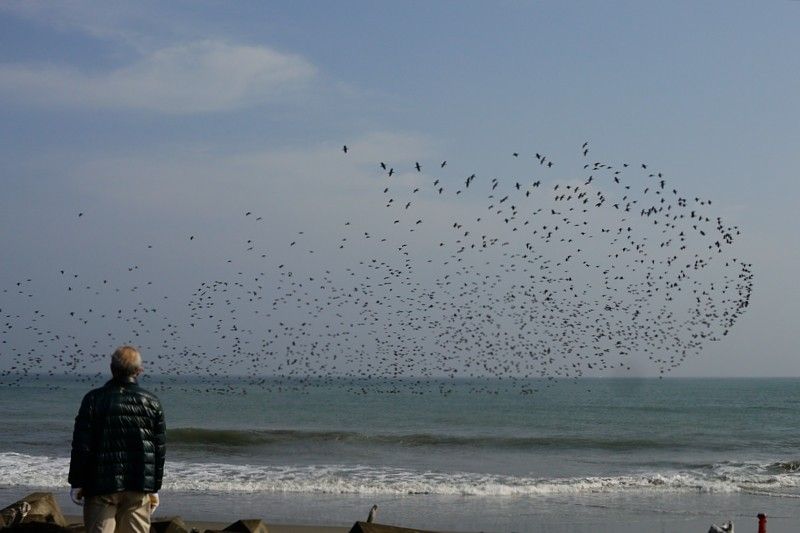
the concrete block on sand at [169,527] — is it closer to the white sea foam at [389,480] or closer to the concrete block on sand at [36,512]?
the concrete block on sand at [36,512]

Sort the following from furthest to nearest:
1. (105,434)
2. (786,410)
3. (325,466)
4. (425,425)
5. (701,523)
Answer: (786,410)
(425,425)
(325,466)
(701,523)
(105,434)

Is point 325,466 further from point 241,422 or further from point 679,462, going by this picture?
point 241,422

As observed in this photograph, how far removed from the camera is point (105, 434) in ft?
22.4

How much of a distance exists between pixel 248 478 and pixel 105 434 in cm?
1404

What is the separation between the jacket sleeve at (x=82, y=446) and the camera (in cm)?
680

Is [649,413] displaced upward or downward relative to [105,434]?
downward

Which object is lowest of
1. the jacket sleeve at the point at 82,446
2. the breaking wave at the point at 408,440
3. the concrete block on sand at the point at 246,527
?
the breaking wave at the point at 408,440

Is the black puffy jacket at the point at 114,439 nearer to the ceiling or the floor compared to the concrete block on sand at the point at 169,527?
nearer to the ceiling

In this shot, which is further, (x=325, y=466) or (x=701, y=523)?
(x=325, y=466)

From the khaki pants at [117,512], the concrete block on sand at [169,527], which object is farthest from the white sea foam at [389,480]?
the khaki pants at [117,512]

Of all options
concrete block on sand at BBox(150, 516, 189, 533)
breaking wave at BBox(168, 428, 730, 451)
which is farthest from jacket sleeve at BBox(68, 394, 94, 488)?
breaking wave at BBox(168, 428, 730, 451)

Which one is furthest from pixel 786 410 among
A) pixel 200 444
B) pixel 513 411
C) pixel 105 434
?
pixel 105 434

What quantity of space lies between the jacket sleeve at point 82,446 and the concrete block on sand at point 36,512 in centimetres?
226

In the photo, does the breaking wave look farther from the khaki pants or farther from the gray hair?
the gray hair
